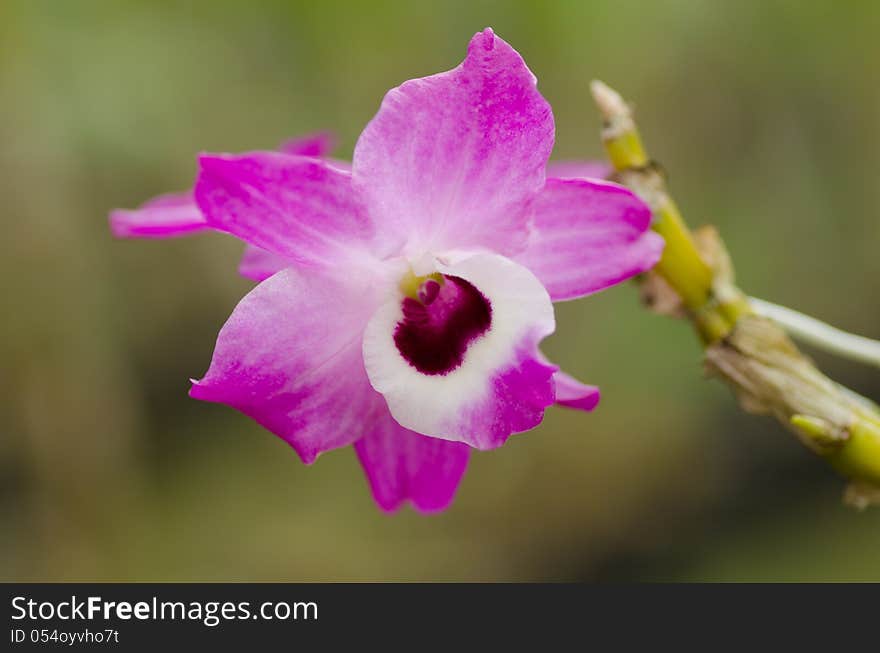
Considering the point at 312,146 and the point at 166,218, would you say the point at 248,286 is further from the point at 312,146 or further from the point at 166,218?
the point at 166,218

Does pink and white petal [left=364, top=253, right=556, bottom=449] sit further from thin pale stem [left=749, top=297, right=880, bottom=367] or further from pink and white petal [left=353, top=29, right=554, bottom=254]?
thin pale stem [left=749, top=297, right=880, bottom=367]

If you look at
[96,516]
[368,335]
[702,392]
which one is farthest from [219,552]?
[368,335]

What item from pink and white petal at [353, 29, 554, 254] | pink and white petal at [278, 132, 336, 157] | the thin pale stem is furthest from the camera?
pink and white petal at [278, 132, 336, 157]

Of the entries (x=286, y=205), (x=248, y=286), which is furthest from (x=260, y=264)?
(x=248, y=286)

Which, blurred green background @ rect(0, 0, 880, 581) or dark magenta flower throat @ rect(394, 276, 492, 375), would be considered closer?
dark magenta flower throat @ rect(394, 276, 492, 375)

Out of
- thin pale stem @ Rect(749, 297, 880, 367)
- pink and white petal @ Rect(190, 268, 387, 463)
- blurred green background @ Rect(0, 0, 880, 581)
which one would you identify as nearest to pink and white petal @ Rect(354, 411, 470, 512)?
pink and white petal @ Rect(190, 268, 387, 463)

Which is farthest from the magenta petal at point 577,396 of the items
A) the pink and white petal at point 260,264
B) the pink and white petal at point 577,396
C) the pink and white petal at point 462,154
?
the pink and white petal at point 260,264

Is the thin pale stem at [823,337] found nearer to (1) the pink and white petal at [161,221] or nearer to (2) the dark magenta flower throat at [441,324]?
(2) the dark magenta flower throat at [441,324]
